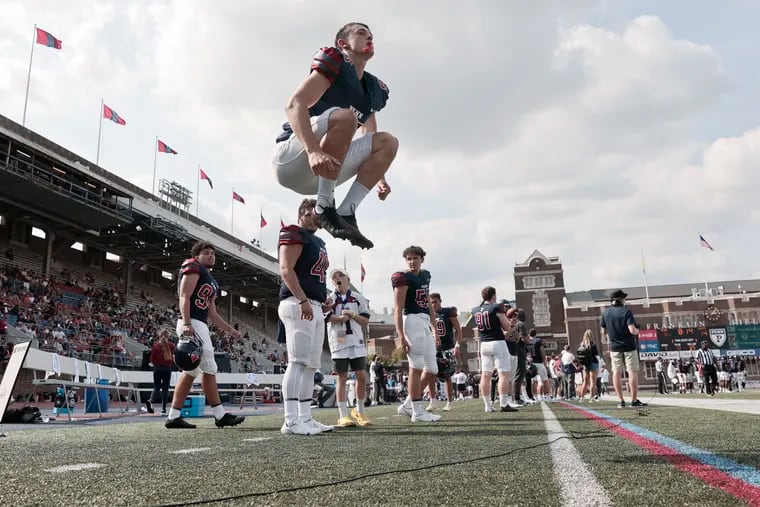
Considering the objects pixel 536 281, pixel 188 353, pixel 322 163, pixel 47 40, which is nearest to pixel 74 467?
pixel 322 163

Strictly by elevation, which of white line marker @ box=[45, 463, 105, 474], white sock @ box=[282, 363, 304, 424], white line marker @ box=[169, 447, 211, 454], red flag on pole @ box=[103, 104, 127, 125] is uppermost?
red flag on pole @ box=[103, 104, 127, 125]

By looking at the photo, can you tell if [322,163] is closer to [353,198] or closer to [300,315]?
[353,198]

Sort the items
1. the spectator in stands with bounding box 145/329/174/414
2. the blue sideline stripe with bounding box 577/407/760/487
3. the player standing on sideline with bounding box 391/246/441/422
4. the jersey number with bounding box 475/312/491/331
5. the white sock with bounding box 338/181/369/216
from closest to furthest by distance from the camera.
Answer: the blue sideline stripe with bounding box 577/407/760/487, the white sock with bounding box 338/181/369/216, the player standing on sideline with bounding box 391/246/441/422, the jersey number with bounding box 475/312/491/331, the spectator in stands with bounding box 145/329/174/414

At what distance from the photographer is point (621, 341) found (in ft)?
30.6

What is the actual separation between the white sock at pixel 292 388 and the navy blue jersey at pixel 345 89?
110 inches

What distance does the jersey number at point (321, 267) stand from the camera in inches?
216

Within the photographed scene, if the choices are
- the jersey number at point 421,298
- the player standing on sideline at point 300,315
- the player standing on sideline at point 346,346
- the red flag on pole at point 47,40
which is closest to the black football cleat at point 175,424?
the player standing on sideline at point 300,315

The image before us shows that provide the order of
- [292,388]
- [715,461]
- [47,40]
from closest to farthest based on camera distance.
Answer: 1. [715,461]
2. [292,388]
3. [47,40]

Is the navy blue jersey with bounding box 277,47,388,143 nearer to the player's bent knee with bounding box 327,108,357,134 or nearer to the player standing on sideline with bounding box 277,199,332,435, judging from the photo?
the player's bent knee with bounding box 327,108,357,134

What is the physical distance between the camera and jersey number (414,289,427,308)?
7.46 metres

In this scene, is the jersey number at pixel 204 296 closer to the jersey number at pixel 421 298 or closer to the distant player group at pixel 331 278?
the distant player group at pixel 331 278

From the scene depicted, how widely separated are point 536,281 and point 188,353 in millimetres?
62968

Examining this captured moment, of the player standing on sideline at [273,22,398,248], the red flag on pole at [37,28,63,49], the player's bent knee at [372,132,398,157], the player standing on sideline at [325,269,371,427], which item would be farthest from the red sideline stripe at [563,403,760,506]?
the red flag on pole at [37,28,63,49]

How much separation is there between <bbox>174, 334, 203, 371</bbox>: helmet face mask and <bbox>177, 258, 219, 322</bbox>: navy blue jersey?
0.38 m
